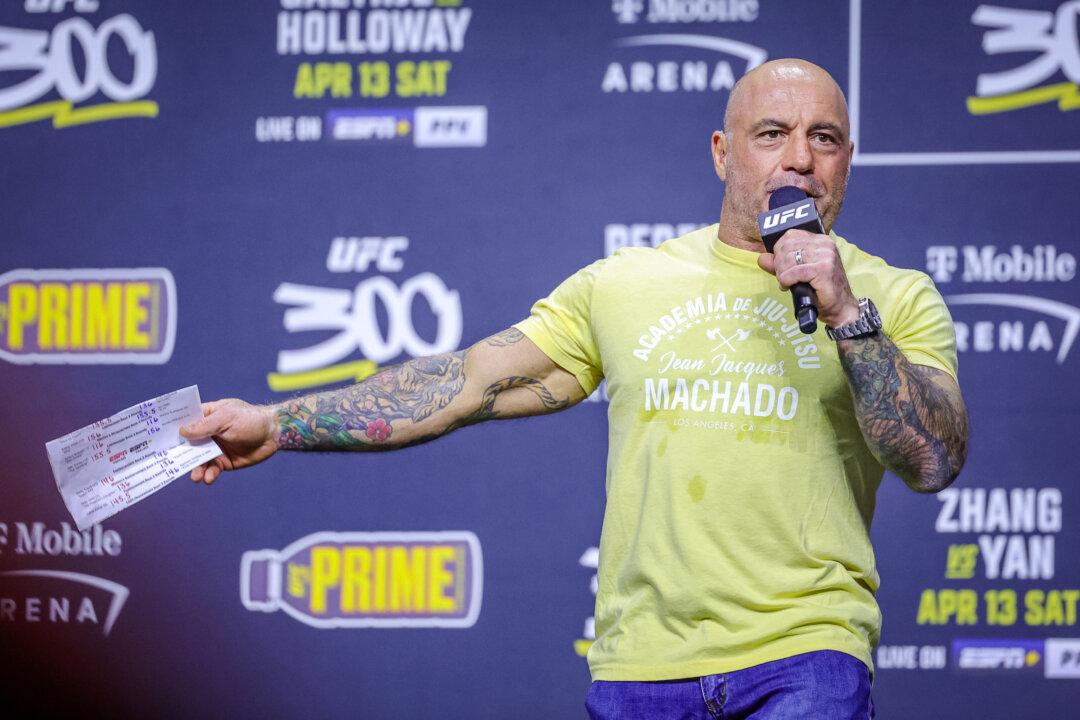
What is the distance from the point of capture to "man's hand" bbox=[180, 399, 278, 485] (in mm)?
1991

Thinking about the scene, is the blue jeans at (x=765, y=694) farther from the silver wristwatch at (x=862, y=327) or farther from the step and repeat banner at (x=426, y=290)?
the step and repeat banner at (x=426, y=290)

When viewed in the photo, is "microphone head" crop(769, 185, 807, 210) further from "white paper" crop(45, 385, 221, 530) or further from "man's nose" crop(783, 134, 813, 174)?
"white paper" crop(45, 385, 221, 530)

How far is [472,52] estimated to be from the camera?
340 cm

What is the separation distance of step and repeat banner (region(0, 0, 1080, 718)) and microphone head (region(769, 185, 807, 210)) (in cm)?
142

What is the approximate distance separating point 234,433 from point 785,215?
90 cm

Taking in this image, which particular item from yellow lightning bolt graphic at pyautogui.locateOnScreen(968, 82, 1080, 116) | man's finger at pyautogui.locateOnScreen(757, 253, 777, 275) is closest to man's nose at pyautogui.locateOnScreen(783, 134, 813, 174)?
man's finger at pyautogui.locateOnScreen(757, 253, 777, 275)

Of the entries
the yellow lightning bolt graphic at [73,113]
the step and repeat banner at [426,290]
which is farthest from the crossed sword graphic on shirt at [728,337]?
the yellow lightning bolt graphic at [73,113]

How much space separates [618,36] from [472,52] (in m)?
0.38

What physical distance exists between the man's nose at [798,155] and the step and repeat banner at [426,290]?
53.7 inches

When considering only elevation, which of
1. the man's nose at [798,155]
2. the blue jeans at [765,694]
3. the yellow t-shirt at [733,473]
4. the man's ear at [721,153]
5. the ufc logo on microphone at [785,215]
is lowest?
the blue jeans at [765,694]

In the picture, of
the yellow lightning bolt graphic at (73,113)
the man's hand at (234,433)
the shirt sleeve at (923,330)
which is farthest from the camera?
the yellow lightning bolt graphic at (73,113)

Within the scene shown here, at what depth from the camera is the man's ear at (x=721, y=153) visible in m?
2.08

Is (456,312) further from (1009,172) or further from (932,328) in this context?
(932,328)

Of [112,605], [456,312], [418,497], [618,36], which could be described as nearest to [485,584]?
[418,497]
